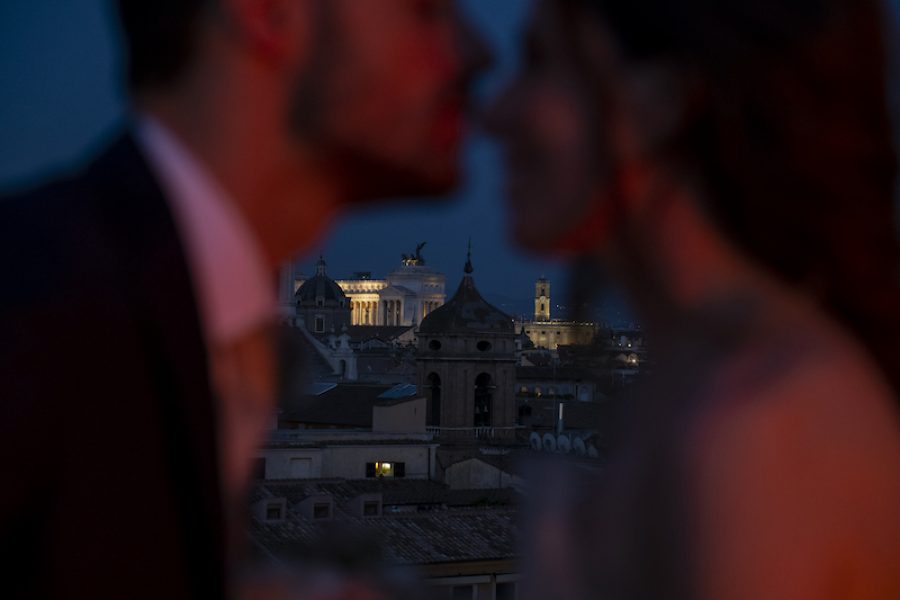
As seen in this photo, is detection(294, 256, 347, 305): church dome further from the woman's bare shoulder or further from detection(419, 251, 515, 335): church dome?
the woman's bare shoulder

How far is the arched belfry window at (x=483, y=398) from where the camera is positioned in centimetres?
2414

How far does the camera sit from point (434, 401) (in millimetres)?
24016

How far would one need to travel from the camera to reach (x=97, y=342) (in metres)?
0.73

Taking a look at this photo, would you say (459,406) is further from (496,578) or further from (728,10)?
(728,10)

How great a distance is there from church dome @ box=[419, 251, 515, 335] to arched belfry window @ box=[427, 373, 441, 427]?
92 centimetres

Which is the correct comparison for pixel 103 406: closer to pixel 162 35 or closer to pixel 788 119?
pixel 162 35

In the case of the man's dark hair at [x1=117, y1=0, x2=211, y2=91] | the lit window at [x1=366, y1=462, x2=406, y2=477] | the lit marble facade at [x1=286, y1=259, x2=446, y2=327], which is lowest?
the lit window at [x1=366, y1=462, x2=406, y2=477]

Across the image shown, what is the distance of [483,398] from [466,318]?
1532 mm

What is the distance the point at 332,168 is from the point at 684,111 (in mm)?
236

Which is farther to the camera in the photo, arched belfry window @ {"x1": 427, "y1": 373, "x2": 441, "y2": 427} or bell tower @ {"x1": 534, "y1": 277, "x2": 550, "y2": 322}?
arched belfry window @ {"x1": 427, "y1": 373, "x2": 441, "y2": 427}

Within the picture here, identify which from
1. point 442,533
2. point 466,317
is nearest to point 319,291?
point 466,317

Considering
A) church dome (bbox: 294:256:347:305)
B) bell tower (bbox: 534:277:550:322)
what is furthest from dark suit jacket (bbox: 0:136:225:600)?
church dome (bbox: 294:256:347:305)

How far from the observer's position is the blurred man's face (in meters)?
0.86

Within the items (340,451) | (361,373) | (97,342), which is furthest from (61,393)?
(361,373)
